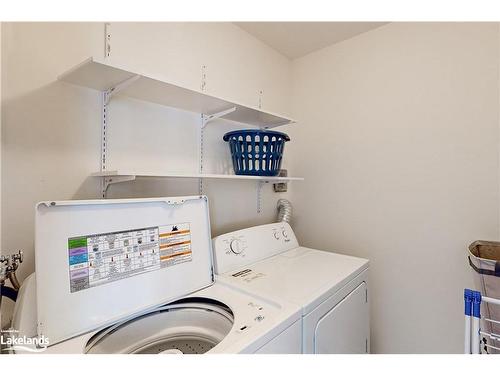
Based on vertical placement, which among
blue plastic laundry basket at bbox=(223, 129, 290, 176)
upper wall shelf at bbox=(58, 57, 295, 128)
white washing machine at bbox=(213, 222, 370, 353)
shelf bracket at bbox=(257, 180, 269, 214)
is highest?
upper wall shelf at bbox=(58, 57, 295, 128)

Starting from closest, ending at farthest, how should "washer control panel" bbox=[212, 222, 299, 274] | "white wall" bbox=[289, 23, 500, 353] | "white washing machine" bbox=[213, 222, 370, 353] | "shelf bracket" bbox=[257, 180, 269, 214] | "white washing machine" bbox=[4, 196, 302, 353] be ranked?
"white washing machine" bbox=[4, 196, 302, 353], "white washing machine" bbox=[213, 222, 370, 353], "washer control panel" bbox=[212, 222, 299, 274], "white wall" bbox=[289, 23, 500, 353], "shelf bracket" bbox=[257, 180, 269, 214]

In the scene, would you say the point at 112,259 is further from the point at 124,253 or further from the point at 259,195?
the point at 259,195

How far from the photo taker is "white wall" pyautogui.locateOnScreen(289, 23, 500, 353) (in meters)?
1.64

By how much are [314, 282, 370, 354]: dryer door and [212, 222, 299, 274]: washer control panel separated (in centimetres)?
58

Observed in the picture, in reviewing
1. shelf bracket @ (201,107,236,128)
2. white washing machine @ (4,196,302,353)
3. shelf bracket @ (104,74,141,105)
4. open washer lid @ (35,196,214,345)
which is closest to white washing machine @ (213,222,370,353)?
white washing machine @ (4,196,302,353)

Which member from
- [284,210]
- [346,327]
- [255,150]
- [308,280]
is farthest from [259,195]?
[346,327]

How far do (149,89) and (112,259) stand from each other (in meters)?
0.85

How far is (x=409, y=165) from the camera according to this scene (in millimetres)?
1871

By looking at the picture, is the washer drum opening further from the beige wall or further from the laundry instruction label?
the beige wall

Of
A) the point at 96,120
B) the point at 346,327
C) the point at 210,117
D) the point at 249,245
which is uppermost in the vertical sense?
the point at 210,117

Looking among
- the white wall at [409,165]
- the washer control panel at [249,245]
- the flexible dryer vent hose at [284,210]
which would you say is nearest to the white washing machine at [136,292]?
the washer control panel at [249,245]

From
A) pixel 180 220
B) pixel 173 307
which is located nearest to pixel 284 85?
pixel 180 220

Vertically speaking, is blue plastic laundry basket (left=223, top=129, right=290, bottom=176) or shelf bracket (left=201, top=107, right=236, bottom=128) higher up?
shelf bracket (left=201, top=107, right=236, bottom=128)
